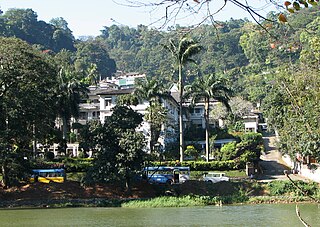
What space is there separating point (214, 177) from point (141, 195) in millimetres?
6726

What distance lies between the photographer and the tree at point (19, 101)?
3675 cm

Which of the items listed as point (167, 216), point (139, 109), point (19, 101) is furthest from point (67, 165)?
point (167, 216)

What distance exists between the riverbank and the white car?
1.94 meters

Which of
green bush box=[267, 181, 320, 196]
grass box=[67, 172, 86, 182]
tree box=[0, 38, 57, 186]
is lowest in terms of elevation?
green bush box=[267, 181, 320, 196]

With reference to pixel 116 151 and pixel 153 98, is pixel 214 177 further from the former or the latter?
pixel 153 98

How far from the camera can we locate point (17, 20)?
11112cm

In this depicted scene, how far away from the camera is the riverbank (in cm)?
3503

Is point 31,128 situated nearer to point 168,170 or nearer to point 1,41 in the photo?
point 1,41

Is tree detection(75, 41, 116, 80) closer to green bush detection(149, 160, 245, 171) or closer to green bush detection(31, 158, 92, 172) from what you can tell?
green bush detection(31, 158, 92, 172)

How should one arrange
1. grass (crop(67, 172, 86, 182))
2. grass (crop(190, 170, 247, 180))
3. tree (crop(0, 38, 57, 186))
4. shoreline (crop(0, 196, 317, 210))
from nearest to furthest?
1. shoreline (crop(0, 196, 317, 210))
2. tree (crop(0, 38, 57, 186))
3. grass (crop(67, 172, 86, 182))
4. grass (crop(190, 170, 247, 180))

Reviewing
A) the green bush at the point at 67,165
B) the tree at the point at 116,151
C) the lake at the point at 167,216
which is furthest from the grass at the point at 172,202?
the green bush at the point at 67,165

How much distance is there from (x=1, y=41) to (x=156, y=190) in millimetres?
14397

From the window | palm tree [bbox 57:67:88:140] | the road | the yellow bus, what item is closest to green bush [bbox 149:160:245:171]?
the road

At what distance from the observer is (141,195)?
124 ft
